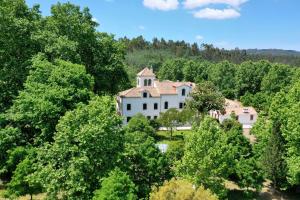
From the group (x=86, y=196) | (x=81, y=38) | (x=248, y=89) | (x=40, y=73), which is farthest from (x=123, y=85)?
(x=248, y=89)

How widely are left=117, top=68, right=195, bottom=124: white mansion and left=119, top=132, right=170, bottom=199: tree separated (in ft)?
106

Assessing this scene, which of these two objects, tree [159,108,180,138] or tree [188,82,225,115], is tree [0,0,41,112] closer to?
tree [159,108,180,138]

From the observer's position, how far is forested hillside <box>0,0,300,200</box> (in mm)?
20484

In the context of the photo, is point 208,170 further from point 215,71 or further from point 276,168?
point 215,71

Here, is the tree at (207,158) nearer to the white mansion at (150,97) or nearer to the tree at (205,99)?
Answer: the tree at (205,99)

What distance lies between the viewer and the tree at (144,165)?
2267 cm

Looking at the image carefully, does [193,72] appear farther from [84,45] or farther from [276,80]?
[84,45]

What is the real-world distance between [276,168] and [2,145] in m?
21.1

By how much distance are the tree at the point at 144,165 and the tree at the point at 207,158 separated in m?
1.64

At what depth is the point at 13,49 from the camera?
31812 millimetres

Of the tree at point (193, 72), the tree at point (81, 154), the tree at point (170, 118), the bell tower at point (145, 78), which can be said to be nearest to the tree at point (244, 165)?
the tree at point (81, 154)

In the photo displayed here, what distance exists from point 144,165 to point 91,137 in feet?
14.4

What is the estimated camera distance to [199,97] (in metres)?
47.7

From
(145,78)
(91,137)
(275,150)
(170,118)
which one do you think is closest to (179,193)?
(91,137)
